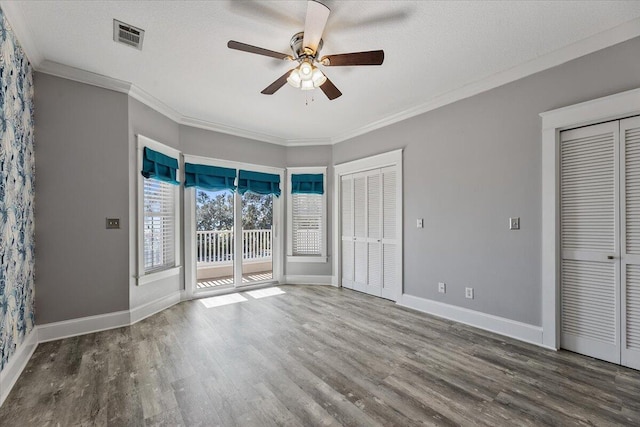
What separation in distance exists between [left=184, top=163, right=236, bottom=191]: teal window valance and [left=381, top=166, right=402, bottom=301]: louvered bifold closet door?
98.9 inches

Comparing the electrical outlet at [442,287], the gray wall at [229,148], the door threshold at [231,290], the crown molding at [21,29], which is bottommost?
the door threshold at [231,290]

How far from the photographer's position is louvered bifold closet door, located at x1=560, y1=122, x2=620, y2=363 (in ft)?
7.89

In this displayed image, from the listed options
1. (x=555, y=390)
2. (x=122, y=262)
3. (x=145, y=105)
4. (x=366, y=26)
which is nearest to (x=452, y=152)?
(x=366, y=26)

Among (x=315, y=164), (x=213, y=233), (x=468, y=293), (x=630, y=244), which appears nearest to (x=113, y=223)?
(x=213, y=233)

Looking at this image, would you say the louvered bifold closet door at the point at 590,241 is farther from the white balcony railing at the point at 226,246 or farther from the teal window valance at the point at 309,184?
the white balcony railing at the point at 226,246

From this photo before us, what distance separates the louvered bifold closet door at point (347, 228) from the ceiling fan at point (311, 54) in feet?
8.08

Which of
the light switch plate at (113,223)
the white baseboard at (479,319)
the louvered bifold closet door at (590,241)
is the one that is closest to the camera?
the louvered bifold closet door at (590,241)

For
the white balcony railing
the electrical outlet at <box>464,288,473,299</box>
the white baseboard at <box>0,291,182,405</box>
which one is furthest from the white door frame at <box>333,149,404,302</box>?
the white baseboard at <box>0,291,182,405</box>

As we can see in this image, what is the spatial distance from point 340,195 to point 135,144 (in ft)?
10.5

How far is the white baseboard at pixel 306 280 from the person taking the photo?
5211 mm

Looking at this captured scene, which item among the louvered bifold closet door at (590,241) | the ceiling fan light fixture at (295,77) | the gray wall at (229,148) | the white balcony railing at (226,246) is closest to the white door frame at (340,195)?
the gray wall at (229,148)

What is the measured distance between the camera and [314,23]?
1995 millimetres

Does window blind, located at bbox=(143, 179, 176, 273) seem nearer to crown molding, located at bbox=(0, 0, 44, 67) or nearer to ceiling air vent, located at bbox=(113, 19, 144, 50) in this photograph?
crown molding, located at bbox=(0, 0, 44, 67)

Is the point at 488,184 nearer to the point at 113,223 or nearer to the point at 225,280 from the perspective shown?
the point at 113,223
